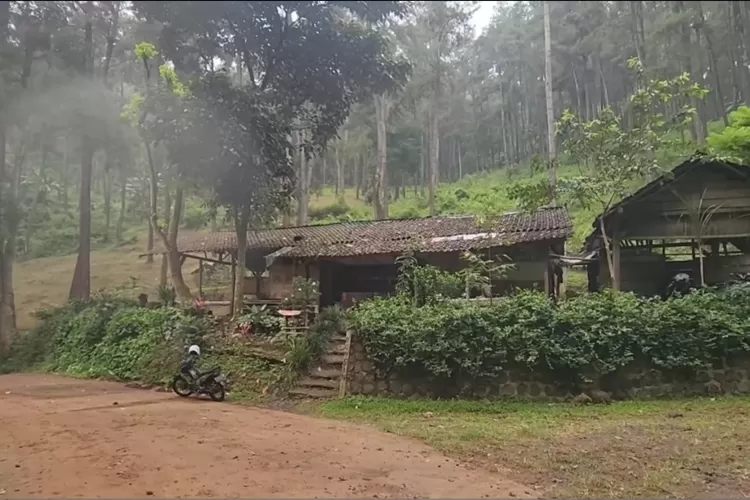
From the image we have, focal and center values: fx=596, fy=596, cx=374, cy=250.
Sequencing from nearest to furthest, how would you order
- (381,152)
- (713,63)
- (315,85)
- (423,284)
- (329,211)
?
(713,63) < (423,284) < (315,85) < (381,152) < (329,211)

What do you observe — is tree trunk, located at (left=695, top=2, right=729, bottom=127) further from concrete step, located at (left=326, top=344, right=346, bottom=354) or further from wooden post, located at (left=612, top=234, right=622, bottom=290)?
concrete step, located at (left=326, top=344, right=346, bottom=354)

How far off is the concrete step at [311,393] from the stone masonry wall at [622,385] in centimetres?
91

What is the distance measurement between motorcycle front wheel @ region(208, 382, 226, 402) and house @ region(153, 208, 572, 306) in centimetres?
585

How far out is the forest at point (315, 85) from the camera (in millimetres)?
4234

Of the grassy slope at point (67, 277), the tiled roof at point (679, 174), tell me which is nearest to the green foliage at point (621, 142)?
the tiled roof at point (679, 174)

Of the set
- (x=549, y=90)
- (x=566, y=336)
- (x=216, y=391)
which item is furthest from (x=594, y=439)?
(x=549, y=90)

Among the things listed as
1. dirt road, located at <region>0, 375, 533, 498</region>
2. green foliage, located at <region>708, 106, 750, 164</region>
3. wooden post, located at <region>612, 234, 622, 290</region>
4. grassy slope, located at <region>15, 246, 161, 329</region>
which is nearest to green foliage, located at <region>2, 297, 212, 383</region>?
dirt road, located at <region>0, 375, 533, 498</region>

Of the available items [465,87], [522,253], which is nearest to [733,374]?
[522,253]

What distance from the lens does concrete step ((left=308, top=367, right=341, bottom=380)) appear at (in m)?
9.22

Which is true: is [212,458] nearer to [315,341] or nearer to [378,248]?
[315,341]

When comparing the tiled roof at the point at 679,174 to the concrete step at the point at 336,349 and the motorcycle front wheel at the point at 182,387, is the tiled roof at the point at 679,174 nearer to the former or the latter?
the concrete step at the point at 336,349

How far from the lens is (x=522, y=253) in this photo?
545 inches

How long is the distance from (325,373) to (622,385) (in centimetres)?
436

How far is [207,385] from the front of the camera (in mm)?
9266
